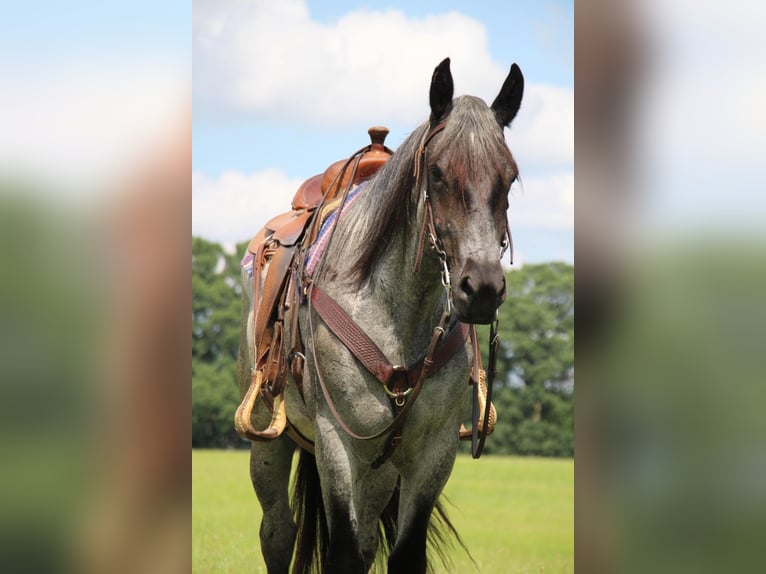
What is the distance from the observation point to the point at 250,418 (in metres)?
5.68

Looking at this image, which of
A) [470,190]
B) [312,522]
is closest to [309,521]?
[312,522]

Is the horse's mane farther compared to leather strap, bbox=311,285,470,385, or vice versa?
leather strap, bbox=311,285,470,385

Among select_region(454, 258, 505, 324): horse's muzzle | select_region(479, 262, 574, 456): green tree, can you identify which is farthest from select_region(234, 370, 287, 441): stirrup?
select_region(479, 262, 574, 456): green tree

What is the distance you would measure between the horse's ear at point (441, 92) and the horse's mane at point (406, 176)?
4 centimetres

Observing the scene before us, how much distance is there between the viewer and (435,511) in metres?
6.36

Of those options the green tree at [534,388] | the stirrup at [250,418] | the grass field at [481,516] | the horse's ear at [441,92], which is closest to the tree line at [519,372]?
the green tree at [534,388]

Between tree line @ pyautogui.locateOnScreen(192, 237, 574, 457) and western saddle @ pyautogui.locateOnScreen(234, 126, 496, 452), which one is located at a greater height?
western saddle @ pyautogui.locateOnScreen(234, 126, 496, 452)

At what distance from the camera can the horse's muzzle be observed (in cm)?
364

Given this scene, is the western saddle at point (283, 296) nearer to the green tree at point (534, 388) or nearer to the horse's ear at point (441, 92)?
the horse's ear at point (441, 92)
